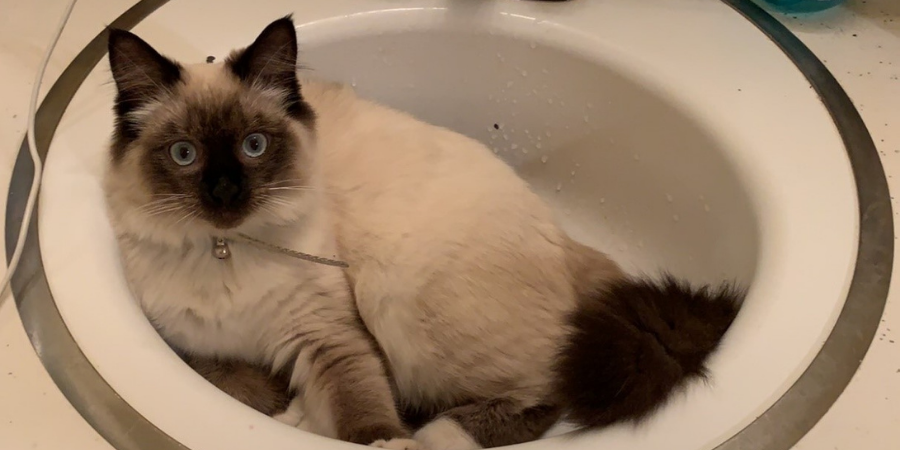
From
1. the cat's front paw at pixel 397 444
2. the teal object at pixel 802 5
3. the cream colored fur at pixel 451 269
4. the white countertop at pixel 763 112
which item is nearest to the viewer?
the white countertop at pixel 763 112

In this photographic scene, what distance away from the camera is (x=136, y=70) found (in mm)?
897

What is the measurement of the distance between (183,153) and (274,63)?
6.6 inches

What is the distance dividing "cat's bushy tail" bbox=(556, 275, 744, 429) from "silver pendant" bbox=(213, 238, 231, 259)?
478 millimetres

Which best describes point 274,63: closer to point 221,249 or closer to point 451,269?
point 221,249

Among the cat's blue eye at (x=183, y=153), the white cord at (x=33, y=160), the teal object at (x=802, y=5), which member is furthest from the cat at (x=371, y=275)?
the teal object at (x=802, y=5)

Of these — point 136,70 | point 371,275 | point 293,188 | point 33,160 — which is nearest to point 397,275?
point 371,275

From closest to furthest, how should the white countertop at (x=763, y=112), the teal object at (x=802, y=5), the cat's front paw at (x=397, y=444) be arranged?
the white countertop at (x=763, y=112)
the cat's front paw at (x=397, y=444)
the teal object at (x=802, y=5)

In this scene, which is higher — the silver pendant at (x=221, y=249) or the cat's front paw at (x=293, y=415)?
the silver pendant at (x=221, y=249)

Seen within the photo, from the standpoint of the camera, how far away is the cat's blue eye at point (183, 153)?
0.90 meters

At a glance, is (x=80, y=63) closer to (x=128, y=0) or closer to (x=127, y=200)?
(x=128, y=0)

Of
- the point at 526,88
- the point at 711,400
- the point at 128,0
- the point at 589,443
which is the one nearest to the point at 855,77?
the point at 526,88

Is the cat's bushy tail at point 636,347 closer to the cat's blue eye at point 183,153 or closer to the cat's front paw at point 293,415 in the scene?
the cat's front paw at point 293,415

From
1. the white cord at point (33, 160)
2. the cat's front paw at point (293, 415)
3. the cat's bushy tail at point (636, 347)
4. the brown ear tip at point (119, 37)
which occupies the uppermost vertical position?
the brown ear tip at point (119, 37)

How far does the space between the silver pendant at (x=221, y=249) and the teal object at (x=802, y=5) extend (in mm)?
1094
